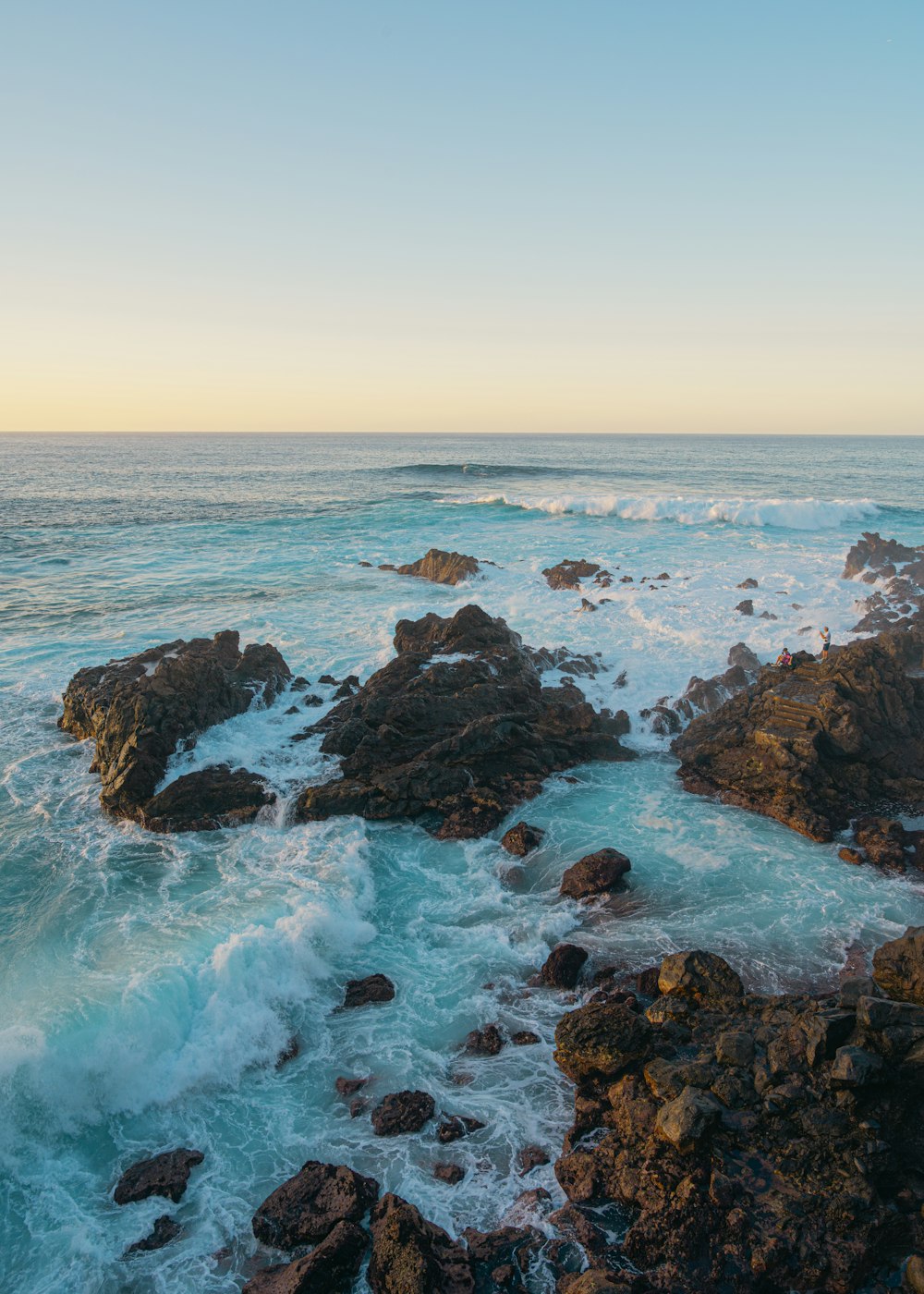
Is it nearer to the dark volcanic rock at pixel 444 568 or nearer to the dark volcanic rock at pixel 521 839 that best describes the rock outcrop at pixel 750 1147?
Result: the dark volcanic rock at pixel 521 839

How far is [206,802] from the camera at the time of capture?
14328mm

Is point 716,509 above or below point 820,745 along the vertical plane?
above

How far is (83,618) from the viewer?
2541 cm

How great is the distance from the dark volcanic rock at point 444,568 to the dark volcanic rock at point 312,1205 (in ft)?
79.4

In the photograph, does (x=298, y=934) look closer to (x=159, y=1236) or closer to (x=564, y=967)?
(x=564, y=967)

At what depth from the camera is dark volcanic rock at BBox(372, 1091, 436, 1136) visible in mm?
7805

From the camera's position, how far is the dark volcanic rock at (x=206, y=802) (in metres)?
13.9

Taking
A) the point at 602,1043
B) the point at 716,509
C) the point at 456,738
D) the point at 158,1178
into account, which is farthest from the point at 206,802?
the point at 716,509

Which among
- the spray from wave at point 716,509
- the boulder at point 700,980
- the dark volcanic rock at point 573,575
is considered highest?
the spray from wave at point 716,509

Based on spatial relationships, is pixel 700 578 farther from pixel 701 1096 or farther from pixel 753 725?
pixel 701 1096

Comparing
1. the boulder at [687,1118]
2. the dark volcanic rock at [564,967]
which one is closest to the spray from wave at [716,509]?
the dark volcanic rock at [564,967]

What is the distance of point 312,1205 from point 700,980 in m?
4.97

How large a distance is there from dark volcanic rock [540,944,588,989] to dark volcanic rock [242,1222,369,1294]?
400 cm

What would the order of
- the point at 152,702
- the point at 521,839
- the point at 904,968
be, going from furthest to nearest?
the point at 152,702 → the point at 521,839 → the point at 904,968
